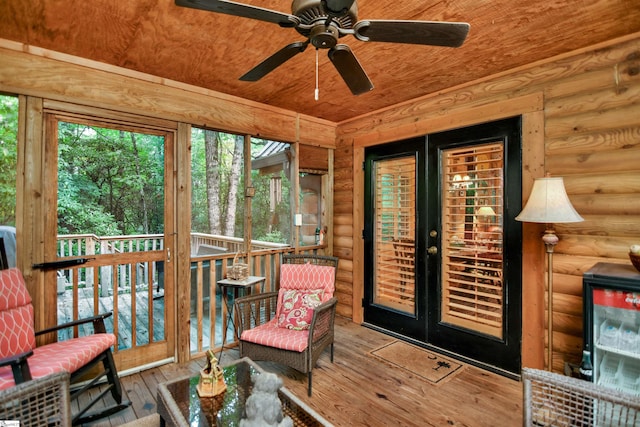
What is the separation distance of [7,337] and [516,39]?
12.8ft

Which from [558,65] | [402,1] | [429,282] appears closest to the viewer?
[402,1]

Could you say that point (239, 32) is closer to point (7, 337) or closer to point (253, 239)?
point (253, 239)

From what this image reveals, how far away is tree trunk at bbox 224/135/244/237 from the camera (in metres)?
3.46

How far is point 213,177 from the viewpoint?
3.35 metres

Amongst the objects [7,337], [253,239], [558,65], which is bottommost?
[7,337]

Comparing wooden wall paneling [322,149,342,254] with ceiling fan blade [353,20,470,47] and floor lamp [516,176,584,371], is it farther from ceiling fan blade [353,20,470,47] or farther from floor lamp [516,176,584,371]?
ceiling fan blade [353,20,470,47]

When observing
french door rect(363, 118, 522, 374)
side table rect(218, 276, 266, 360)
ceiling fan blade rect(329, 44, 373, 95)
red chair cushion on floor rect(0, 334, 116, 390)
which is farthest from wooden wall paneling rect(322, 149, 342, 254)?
red chair cushion on floor rect(0, 334, 116, 390)

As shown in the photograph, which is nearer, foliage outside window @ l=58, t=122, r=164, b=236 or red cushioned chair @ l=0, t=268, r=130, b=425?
red cushioned chair @ l=0, t=268, r=130, b=425

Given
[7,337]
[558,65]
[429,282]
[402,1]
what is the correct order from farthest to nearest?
[429,282] → [558,65] → [7,337] → [402,1]

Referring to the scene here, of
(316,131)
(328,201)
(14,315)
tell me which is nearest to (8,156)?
(14,315)

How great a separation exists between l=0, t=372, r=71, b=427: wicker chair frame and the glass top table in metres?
A: 0.48

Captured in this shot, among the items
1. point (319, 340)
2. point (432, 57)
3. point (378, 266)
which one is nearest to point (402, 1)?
point (432, 57)

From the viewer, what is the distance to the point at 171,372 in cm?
284

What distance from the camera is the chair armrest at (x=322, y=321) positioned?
2551mm
